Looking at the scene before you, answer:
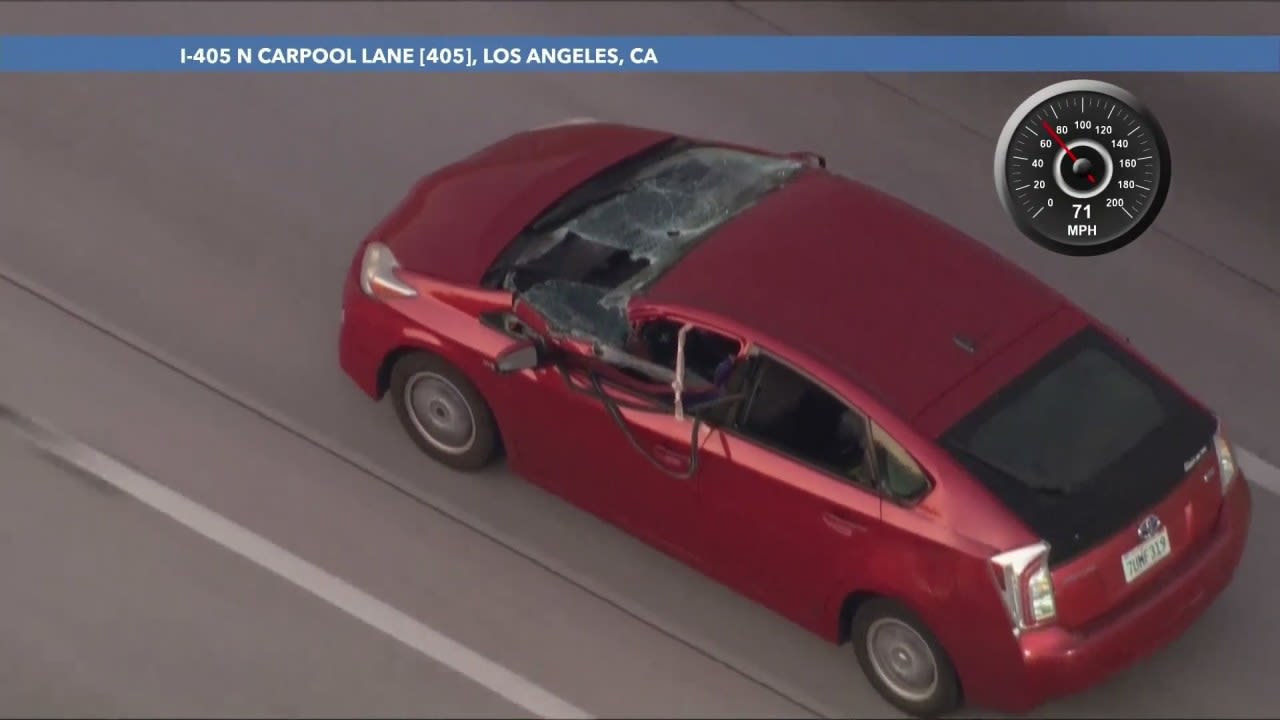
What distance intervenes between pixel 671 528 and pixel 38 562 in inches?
122

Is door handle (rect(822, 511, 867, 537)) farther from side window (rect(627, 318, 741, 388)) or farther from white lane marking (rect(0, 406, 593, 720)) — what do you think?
white lane marking (rect(0, 406, 593, 720))

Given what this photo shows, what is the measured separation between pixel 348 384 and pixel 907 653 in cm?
347

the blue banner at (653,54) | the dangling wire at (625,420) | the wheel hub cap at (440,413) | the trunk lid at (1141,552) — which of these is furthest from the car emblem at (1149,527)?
the blue banner at (653,54)

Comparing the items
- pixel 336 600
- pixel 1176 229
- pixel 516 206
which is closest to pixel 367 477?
pixel 336 600

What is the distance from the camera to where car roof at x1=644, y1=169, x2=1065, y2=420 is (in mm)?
7008

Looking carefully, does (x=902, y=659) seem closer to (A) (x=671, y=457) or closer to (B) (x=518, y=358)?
(A) (x=671, y=457)

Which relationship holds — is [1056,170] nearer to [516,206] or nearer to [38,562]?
[516,206]

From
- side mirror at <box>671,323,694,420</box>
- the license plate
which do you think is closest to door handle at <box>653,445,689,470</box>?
side mirror at <box>671,323,694,420</box>

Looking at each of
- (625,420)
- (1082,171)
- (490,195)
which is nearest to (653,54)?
(1082,171)

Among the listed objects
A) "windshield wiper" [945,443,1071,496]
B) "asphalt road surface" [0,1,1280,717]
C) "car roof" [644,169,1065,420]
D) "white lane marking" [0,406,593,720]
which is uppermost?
"car roof" [644,169,1065,420]

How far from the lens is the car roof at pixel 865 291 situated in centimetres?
701

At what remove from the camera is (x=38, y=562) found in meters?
8.12

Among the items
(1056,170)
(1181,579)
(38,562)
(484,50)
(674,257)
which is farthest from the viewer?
(484,50)

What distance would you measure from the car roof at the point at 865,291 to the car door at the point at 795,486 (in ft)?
A: 0.66
